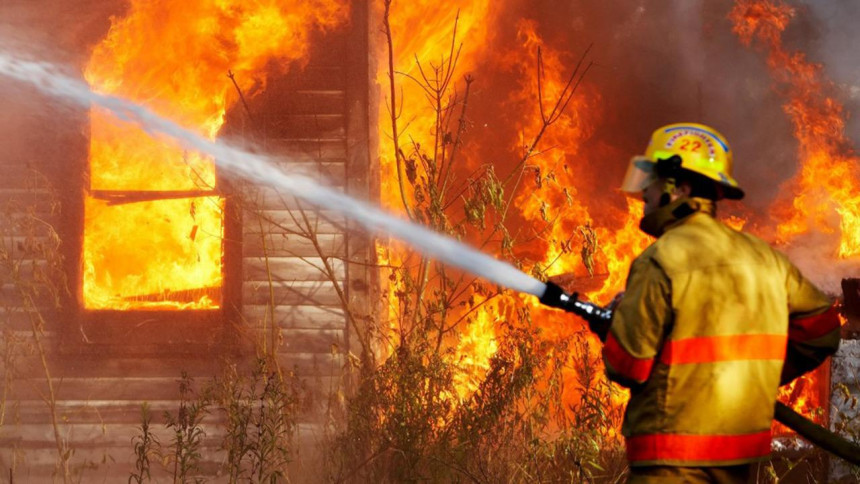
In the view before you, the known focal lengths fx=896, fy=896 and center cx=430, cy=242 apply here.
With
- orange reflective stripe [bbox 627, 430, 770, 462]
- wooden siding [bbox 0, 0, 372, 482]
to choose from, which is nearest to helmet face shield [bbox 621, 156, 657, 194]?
orange reflective stripe [bbox 627, 430, 770, 462]

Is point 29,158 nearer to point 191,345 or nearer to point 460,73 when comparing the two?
point 191,345

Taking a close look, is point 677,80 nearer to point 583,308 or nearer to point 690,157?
point 690,157

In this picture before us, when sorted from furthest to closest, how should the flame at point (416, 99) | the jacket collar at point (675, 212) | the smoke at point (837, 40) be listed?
the smoke at point (837, 40) → the flame at point (416, 99) → the jacket collar at point (675, 212)

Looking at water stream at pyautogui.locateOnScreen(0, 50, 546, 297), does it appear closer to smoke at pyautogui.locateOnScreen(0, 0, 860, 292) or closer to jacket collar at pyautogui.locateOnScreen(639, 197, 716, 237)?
smoke at pyautogui.locateOnScreen(0, 0, 860, 292)

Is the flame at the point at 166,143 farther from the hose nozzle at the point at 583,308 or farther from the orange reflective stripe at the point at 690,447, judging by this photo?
the orange reflective stripe at the point at 690,447

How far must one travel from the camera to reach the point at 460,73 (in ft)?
29.2

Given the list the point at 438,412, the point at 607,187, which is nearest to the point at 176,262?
the point at 438,412

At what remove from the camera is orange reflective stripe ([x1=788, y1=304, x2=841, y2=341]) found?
3322 mm

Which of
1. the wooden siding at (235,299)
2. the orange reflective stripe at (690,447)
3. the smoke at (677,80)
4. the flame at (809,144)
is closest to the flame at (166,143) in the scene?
the wooden siding at (235,299)

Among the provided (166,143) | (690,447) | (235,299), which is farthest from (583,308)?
(166,143)

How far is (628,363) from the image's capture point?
298 centimetres

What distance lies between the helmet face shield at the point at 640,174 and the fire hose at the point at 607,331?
1.52 feet

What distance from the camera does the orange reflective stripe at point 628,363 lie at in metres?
2.97

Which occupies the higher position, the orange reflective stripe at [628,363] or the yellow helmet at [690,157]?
the yellow helmet at [690,157]
